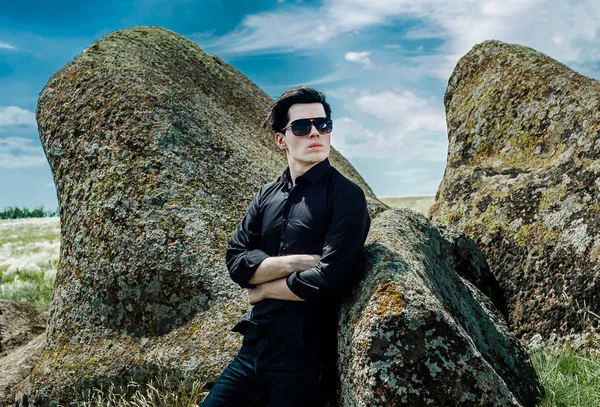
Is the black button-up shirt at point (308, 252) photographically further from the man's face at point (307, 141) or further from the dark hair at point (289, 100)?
the dark hair at point (289, 100)

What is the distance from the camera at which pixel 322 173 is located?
15.3 ft

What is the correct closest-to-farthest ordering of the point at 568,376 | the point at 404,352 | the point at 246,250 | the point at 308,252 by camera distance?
1. the point at 404,352
2. the point at 308,252
3. the point at 246,250
4. the point at 568,376

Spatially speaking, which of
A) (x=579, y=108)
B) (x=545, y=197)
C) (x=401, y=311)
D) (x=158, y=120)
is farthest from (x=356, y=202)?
(x=579, y=108)

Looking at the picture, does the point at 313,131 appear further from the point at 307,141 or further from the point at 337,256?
the point at 337,256

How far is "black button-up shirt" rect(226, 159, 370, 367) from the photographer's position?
4.22 m

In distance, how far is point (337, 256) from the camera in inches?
165

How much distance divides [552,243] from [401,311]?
5057mm

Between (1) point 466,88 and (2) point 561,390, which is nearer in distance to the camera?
(2) point 561,390

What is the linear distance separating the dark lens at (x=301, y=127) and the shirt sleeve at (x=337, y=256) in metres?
0.71

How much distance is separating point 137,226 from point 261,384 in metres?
3.30

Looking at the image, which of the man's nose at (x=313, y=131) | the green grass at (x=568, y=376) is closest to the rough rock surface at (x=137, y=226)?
the man's nose at (x=313, y=131)

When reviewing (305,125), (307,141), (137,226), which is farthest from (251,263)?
(137,226)

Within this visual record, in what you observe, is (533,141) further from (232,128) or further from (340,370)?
(340,370)

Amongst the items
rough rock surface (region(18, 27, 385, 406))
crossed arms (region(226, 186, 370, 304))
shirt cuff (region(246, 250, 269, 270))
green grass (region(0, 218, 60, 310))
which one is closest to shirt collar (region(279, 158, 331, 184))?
crossed arms (region(226, 186, 370, 304))
